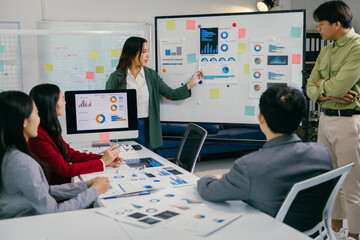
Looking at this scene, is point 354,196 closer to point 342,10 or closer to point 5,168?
point 342,10

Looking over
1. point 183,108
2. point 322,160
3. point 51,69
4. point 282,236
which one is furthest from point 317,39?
point 282,236

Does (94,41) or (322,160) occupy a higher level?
(94,41)

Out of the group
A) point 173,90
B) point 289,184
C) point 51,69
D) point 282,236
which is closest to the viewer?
point 282,236

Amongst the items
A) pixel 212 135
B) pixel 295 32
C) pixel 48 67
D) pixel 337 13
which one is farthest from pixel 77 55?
pixel 337 13

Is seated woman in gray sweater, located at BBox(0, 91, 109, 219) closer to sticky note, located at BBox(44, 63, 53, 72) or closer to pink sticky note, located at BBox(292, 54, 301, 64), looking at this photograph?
pink sticky note, located at BBox(292, 54, 301, 64)

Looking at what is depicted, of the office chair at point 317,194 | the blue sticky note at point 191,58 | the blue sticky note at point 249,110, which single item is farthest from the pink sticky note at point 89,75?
the office chair at point 317,194

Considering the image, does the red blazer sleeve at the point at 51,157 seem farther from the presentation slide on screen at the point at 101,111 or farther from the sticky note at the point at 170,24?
the sticky note at the point at 170,24

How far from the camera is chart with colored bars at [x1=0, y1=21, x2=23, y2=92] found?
4.48 metres

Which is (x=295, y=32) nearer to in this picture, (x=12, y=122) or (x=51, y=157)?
(x=51, y=157)

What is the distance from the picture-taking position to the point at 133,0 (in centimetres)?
507

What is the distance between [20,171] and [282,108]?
1.06m

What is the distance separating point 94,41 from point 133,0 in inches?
30.9

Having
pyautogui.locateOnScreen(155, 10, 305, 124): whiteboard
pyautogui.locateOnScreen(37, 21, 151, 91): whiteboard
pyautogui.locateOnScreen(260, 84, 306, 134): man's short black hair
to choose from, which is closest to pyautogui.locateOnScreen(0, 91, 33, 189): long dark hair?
pyautogui.locateOnScreen(260, 84, 306, 134): man's short black hair

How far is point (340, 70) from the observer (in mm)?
2516
